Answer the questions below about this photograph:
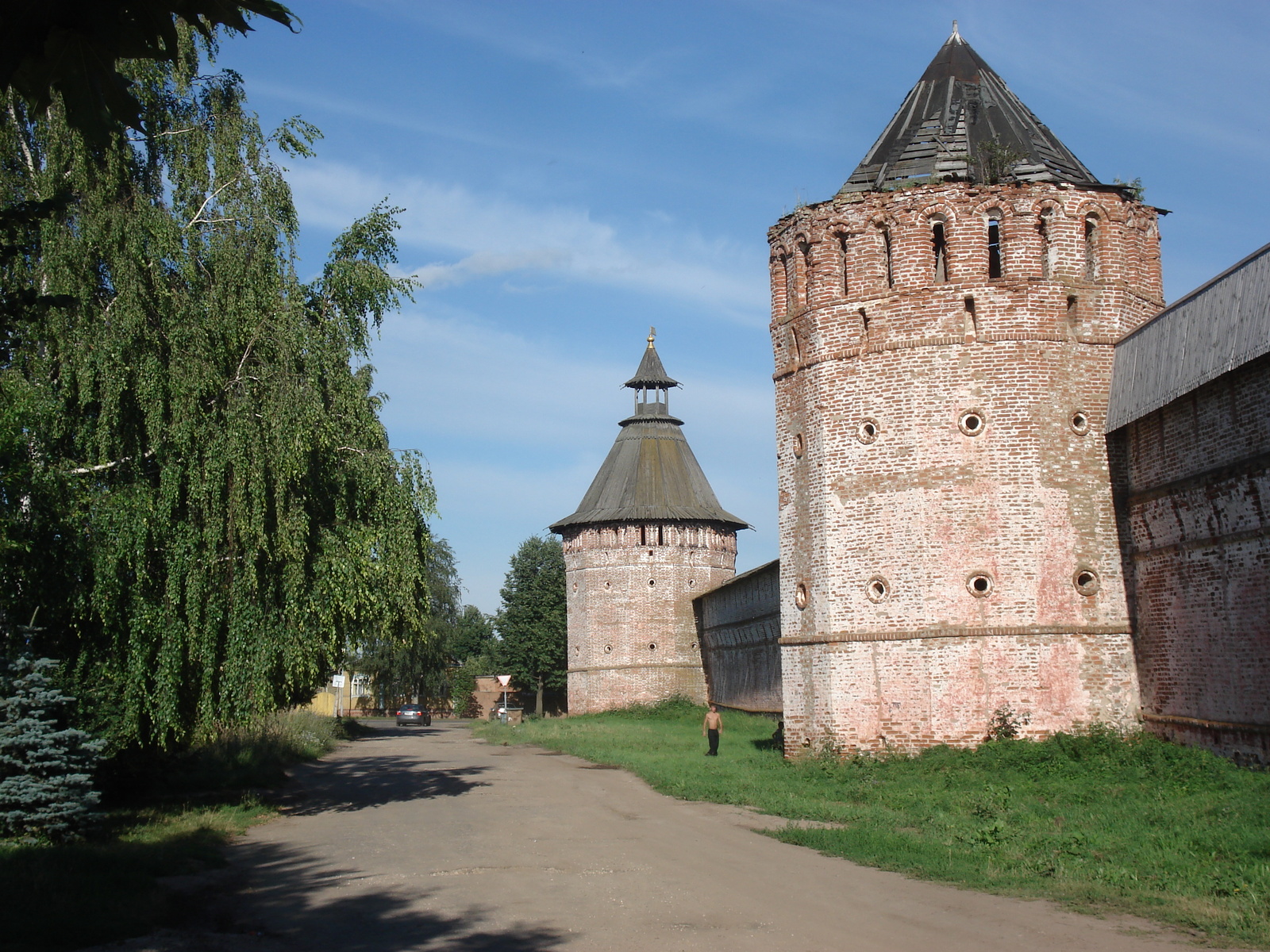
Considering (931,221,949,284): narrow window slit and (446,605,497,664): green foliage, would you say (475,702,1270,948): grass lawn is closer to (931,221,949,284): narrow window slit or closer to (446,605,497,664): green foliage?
(931,221,949,284): narrow window slit

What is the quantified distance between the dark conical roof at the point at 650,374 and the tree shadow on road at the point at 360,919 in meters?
39.3

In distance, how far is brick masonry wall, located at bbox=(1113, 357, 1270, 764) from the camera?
12.8m

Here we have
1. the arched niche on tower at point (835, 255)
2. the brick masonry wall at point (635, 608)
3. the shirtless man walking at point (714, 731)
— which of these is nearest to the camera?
the arched niche on tower at point (835, 255)

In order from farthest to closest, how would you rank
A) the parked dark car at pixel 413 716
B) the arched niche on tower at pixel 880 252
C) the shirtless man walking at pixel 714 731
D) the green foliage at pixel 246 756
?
the parked dark car at pixel 413 716 < the shirtless man walking at pixel 714 731 < the arched niche on tower at pixel 880 252 < the green foliage at pixel 246 756

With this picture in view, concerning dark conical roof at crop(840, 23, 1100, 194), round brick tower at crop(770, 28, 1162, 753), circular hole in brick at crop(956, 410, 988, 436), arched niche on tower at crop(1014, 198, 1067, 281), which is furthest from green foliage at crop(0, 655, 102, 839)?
arched niche on tower at crop(1014, 198, 1067, 281)

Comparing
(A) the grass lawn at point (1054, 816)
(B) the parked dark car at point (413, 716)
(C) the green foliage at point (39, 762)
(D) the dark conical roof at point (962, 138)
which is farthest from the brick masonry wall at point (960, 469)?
(B) the parked dark car at point (413, 716)

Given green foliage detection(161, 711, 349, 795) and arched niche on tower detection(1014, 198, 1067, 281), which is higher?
arched niche on tower detection(1014, 198, 1067, 281)

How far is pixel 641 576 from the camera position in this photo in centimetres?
4275

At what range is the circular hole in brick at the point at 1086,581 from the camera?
16219mm

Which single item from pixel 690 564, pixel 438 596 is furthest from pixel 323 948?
pixel 438 596

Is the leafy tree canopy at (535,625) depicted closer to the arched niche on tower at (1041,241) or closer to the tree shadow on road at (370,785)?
the tree shadow on road at (370,785)

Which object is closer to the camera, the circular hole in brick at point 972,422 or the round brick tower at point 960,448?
the round brick tower at point 960,448

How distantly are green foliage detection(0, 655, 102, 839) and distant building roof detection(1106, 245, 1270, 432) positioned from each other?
1342 cm

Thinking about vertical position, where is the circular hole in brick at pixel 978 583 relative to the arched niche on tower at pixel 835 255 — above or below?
below
